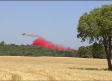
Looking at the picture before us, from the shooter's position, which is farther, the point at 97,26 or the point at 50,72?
the point at 97,26

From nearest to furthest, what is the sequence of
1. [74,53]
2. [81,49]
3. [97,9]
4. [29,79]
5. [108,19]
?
[29,79], [108,19], [97,9], [81,49], [74,53]

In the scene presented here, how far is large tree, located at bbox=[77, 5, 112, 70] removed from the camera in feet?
119

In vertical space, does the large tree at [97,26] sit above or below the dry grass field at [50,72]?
above

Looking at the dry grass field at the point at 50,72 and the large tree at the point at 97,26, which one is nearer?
the dry grass field at the point at 50,72

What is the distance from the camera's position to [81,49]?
117m

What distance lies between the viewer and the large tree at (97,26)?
1425 inches

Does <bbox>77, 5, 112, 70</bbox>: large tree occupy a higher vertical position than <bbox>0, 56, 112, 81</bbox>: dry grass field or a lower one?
higher

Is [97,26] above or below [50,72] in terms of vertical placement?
above

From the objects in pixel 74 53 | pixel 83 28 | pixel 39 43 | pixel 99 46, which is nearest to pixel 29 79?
pixel 83 28

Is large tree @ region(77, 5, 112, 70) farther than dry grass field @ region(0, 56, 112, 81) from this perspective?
Yes

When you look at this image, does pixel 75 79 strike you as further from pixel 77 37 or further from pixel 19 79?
pixel 77 37

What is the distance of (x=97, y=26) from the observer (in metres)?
36.5

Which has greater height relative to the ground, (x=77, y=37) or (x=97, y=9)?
(x=97, y=9)

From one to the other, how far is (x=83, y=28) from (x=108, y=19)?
399 cm
